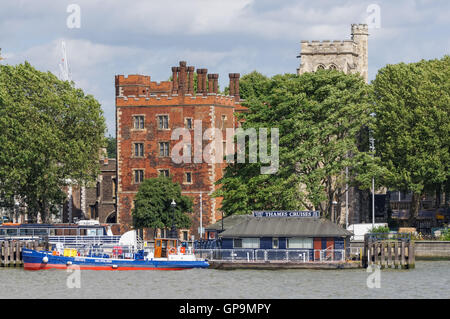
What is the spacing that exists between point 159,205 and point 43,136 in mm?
13268

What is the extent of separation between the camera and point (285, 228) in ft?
314

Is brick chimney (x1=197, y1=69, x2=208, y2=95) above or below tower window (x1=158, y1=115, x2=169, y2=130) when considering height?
above

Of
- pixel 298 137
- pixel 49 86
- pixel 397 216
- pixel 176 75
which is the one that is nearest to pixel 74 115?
pixel 49 86

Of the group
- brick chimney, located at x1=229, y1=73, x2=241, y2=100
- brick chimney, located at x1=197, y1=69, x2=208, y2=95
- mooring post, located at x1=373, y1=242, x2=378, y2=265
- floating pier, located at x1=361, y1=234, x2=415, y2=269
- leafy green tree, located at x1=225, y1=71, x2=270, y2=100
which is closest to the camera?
mooring post, located at x1=373, y1=242, x2=378, y2=265

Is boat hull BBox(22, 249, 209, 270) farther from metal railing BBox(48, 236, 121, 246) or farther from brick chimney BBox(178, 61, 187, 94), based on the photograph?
Answer: brick chimney BBox(178, 61, 187, 94)

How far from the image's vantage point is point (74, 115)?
122688 mm

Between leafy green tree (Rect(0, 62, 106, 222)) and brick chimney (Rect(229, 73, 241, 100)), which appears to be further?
brick chimney (Rect(229, 73, 241, 100))

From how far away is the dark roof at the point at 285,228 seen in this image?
9488 cm

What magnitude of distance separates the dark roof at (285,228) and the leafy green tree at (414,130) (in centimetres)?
2113

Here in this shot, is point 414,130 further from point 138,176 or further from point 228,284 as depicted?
point 228,284

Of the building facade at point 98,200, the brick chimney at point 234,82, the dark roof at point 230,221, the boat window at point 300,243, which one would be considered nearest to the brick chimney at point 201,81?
the brick chimney at point 234,82

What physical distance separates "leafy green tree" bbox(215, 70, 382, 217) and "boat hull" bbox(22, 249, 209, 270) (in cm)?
1247

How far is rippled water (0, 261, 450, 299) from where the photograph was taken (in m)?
78.0

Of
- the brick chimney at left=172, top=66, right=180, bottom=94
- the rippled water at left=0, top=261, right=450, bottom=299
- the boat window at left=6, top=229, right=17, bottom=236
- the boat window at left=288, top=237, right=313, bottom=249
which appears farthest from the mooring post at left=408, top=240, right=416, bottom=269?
the brick chimney at left=172, top=66, right=180, bottom=94
